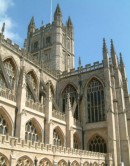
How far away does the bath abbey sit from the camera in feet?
64.4

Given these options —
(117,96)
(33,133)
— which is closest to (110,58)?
(117,96)

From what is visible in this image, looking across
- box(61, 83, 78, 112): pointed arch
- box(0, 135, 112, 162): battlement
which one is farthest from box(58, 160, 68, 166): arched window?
box(61, 83, 78, 112): pointed arch

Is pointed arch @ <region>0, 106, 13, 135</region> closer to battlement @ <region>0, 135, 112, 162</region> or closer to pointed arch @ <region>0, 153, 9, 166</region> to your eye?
battlement @ <region>0, 135, 112, 162</region>

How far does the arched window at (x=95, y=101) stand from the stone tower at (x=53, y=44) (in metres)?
11.6

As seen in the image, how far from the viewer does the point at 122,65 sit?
43.1 meters

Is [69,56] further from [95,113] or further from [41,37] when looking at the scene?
[95,113]

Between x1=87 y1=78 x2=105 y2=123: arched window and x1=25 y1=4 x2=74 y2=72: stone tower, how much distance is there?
38.0ft

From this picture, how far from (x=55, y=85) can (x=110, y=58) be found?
10.2 m

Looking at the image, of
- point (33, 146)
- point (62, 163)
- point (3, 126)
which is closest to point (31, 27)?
point (3, 126)

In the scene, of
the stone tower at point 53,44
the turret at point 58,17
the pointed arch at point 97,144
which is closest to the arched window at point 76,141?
the pointed arch at point 97,144

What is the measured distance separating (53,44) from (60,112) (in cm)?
2245

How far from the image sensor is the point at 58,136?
29281mm

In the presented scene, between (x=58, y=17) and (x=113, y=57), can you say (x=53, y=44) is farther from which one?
(x=113, y=57)

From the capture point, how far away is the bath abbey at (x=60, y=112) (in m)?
19.6
